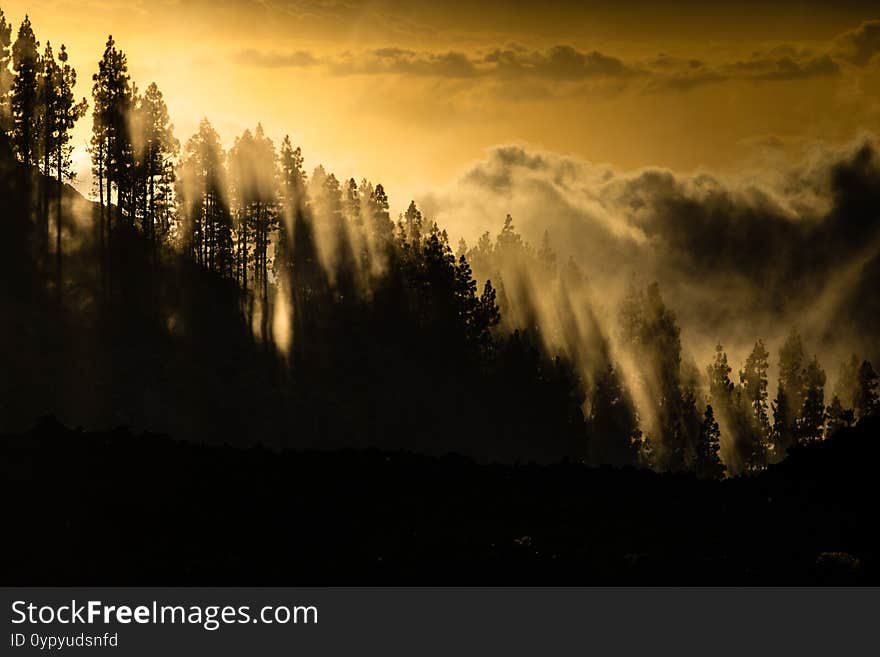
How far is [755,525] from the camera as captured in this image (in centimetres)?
2862

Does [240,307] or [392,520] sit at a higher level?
[240,307]

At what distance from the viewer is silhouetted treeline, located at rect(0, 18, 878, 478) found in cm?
8838

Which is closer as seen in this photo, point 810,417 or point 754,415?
point 810,417

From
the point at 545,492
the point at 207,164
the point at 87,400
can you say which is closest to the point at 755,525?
the point at 545,492

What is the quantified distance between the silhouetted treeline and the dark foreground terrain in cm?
5069

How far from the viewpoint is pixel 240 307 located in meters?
107

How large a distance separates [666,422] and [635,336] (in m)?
18.7

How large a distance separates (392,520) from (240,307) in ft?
265

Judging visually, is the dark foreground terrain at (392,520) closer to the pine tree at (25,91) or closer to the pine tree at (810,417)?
the pine tree at (25,91)

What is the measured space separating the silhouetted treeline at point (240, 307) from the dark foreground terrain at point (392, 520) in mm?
50693

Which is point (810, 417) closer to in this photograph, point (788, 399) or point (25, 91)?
point (788, 399)

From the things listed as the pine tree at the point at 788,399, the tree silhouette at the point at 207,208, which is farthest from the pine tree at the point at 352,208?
the pine tree at the point at 788,399

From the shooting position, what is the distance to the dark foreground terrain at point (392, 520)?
2527 centimetres

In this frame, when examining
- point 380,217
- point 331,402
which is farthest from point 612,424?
point 331,402
